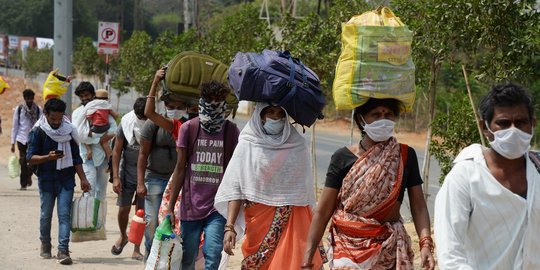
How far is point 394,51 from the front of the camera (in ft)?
17.7

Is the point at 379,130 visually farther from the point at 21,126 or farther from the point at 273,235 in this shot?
the point at 21,126

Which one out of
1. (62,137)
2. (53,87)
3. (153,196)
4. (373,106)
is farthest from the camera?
(53,87)

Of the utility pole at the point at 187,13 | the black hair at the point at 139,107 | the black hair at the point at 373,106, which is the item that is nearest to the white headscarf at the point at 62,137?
the black hair at the point at 139,107

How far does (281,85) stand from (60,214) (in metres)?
4.52

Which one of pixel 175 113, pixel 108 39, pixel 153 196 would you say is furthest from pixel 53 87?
pixel 108 39

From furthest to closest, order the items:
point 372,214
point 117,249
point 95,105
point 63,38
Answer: point 63,38 → point 95,105 → point 117,249 → point 372,214

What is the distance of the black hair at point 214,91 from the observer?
707 cm

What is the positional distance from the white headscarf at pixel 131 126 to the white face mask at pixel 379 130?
15.6 ft

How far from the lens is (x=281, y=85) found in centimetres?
619

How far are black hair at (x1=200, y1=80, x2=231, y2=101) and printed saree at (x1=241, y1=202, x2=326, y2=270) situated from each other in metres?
1.10

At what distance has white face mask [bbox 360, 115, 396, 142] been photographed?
5039 millimetres

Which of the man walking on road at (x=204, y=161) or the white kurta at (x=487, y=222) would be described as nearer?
the white kurta at (x=487, y=222)

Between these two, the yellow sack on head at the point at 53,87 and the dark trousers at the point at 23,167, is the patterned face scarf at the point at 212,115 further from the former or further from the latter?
the dark trousers at the point at 23,167

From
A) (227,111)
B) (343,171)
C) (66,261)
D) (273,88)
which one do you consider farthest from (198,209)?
(66,261)
